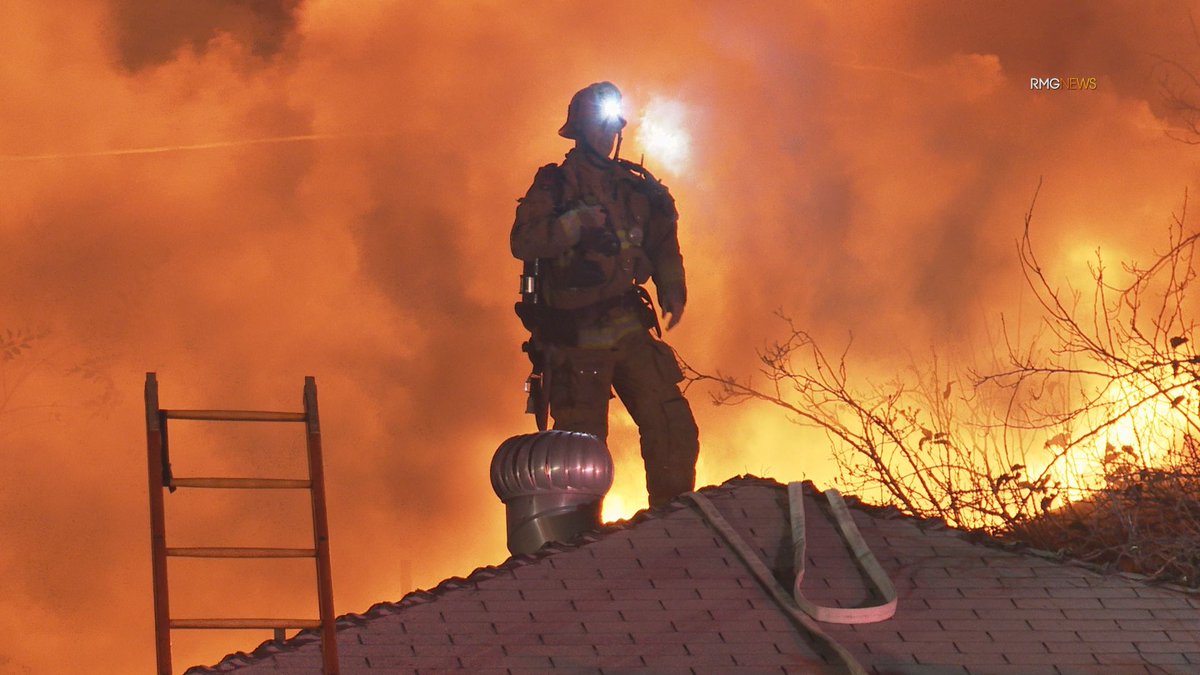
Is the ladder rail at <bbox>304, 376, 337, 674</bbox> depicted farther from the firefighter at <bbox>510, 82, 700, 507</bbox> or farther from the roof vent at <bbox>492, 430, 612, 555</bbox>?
the firefighter at <bbox>510, 82, 700, 507</bbox>

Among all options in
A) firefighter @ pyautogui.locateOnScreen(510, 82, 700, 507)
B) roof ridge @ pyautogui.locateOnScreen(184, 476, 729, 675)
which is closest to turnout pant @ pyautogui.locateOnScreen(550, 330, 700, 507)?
firefighter @ pyautogui.locateOnScreen(510, 82, 700, 507)

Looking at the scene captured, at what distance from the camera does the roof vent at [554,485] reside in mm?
6324

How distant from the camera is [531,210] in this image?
25.0 feet

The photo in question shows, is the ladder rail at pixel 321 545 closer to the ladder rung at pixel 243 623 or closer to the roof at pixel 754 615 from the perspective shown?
the ladder rung at pixel 243 623

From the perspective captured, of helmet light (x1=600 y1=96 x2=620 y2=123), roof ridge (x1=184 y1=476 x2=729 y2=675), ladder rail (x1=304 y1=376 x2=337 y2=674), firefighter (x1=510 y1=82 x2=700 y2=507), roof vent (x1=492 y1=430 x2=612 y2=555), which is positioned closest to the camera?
ladder rail (x1=304 y1=376 x2=337 y2=674)

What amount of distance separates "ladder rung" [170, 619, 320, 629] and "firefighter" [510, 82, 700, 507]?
10.8 ft

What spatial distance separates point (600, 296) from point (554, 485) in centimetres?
166

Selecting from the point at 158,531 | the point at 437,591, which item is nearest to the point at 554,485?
the point at 437,591

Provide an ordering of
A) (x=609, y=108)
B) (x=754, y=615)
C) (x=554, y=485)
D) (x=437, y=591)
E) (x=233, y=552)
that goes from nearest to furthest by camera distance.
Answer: (x=233, y=552) → (x=754, y=615) → (x=437, y=591) → (x=554, y=485) → (x=609, y=108)

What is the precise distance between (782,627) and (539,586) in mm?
876

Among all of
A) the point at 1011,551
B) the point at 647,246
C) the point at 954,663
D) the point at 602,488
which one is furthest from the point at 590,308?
the point at 954,663

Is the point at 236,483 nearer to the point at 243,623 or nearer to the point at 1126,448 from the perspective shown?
the point at 243,623

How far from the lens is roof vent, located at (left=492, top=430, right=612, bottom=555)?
20.7 feet

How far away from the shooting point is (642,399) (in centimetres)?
791
